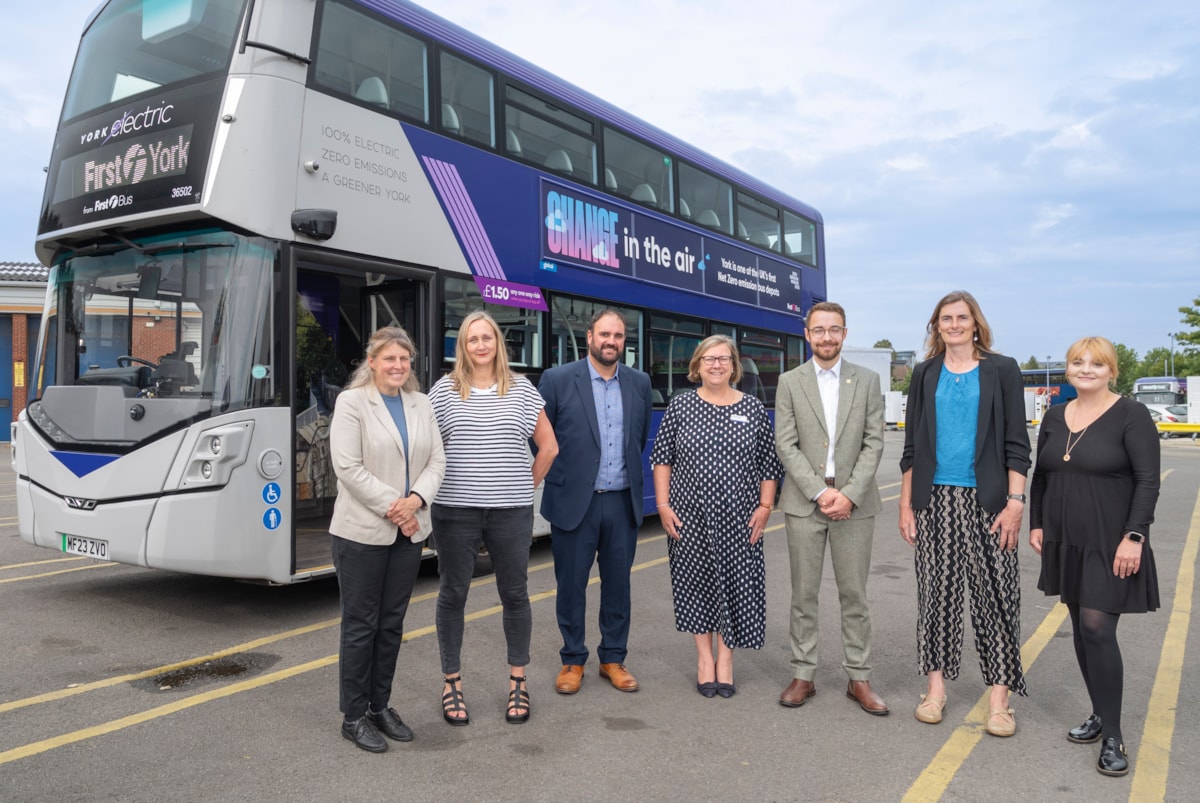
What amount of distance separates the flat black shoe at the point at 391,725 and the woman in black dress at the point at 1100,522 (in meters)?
2.80

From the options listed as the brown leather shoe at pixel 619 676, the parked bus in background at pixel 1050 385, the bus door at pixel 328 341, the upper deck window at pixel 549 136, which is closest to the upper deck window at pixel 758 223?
the upper deck window at pixel 549 136

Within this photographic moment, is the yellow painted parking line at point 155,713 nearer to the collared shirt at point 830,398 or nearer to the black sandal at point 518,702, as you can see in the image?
the black sandal at point 518,702

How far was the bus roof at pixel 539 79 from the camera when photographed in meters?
6.65

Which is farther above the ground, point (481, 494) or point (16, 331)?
point (16, 331)

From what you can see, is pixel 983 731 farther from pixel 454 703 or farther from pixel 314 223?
pixel 314 223

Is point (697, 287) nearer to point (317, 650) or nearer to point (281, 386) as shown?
point (281, 386)

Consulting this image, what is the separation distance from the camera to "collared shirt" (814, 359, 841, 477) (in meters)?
4.30

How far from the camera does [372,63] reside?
6.18 metres

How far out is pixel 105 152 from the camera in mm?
5832

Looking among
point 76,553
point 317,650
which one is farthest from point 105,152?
point 317,650

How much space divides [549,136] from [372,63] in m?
2.00

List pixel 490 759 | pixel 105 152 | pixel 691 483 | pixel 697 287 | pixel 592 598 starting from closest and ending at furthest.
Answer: pixel 490 759
pixel 691 483
pixel 105 152
pixel 592 598
pixel 697 287

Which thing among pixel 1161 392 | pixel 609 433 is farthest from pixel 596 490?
pixel 1161 392

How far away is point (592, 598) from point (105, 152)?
4.46 meters
